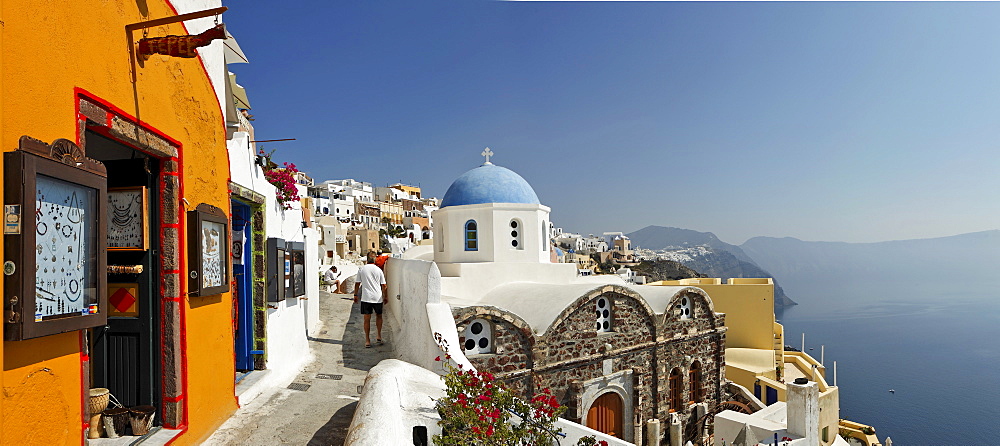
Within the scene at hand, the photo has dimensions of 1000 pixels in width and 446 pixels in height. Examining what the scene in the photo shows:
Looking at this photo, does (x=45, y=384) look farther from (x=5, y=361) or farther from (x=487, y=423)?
(x=487, y=423)

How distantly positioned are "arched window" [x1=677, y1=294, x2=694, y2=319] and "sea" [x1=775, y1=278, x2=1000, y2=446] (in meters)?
35.2

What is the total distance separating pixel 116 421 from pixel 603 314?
869cm

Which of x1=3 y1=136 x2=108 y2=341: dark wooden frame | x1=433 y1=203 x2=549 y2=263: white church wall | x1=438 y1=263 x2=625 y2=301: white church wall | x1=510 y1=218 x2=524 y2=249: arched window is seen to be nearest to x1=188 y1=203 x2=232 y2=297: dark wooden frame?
x1=3 y1=136 x2=108 y2=341: dark wooden frame

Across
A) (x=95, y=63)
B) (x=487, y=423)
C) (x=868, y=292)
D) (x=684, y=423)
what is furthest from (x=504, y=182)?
(x=868, y=292)

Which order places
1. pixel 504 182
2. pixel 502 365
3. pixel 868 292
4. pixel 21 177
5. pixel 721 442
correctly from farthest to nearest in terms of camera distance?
pixel 868 292, pixel 504 182, pixel 721 442, pixel 502 365, pixel 21 177

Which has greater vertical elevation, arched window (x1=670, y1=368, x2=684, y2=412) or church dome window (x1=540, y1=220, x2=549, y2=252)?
church dome window (x1=540, y1=220, x2=549, y2=252)

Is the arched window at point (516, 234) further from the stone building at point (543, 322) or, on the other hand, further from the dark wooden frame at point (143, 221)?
the dark wooden frame at point (143, 221)

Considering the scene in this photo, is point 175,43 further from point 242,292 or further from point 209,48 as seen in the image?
point 242,292

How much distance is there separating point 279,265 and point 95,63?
394 centimetres

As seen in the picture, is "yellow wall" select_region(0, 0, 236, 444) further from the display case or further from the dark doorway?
the display case

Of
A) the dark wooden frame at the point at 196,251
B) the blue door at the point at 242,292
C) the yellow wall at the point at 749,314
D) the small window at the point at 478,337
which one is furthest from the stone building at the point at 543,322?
the yellow wall at the point at 749,314

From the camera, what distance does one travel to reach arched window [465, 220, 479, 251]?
42.0 ft

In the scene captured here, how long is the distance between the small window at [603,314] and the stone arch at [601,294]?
0.20 metres

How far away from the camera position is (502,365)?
29.4ft
